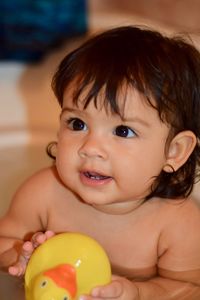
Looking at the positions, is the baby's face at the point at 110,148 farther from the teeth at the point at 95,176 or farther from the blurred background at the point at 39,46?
the blurred background at the point at 39,46

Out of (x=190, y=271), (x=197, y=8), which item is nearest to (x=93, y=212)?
(x=190, y=271)

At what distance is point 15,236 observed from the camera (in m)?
1.08

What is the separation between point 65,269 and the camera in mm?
812

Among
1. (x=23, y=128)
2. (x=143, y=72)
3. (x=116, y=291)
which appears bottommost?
(x=23, y=128)

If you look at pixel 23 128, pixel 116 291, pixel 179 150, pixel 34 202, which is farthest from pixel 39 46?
pixel 116 291

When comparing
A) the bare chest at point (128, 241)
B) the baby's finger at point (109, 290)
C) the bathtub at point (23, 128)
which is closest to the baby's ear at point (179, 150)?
the bare chest at point (128, 241)

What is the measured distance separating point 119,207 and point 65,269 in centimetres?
23

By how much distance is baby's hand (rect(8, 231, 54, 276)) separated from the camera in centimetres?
90

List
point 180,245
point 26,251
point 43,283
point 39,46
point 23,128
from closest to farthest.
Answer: point 43,283
point 26,251
point 180,245
point 23,128
point 39,46

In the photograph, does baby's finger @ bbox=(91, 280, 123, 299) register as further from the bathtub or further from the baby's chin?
the bathtub

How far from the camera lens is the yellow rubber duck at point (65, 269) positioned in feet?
2.61

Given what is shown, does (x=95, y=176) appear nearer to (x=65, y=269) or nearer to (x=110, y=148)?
(x=110, y=148)

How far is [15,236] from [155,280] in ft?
0.81

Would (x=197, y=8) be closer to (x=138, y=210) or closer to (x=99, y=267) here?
(x=138, y=210)
